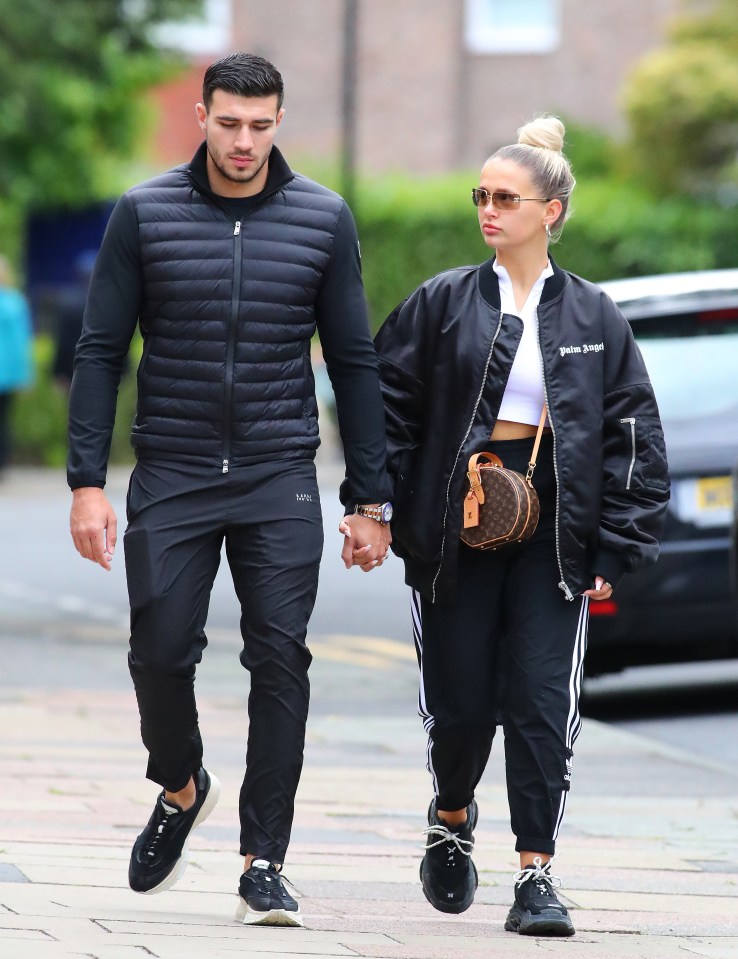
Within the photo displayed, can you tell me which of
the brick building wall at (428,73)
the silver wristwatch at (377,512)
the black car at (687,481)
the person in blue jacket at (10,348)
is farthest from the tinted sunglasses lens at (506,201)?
the brick building wall at (428,73)

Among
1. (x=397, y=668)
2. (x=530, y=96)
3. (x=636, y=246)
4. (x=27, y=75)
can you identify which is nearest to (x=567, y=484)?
(x=397, y=668)

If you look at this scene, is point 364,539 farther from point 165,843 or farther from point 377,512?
point 165,843

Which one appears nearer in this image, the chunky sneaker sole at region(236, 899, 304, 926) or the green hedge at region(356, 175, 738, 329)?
the chunky sneaker sole at region(236, 899, 304, 926)

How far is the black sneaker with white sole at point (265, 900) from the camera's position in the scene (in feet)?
14.5

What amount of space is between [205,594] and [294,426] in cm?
42

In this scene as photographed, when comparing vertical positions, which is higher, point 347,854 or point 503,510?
point 503,510

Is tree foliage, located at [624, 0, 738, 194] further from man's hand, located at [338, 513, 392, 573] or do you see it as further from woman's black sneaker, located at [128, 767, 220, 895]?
woman's black sneaker, located at [128, 767, 220, 895]

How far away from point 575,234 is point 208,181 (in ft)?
75.9

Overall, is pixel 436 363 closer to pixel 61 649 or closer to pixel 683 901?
pixel 683 901

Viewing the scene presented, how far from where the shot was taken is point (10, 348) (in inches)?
687

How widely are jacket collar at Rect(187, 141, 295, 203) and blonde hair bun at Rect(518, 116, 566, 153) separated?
552 millimetres

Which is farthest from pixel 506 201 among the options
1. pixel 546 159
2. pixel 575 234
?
pixel 575 234

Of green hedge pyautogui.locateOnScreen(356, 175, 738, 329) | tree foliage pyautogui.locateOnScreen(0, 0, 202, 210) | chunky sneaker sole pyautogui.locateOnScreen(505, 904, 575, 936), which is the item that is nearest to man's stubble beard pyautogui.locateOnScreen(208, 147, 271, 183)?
chunky sneaker sole pyautogui.locateOnScreen(505, 904, 575, 936)

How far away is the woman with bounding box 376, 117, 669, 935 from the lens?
4629mm
